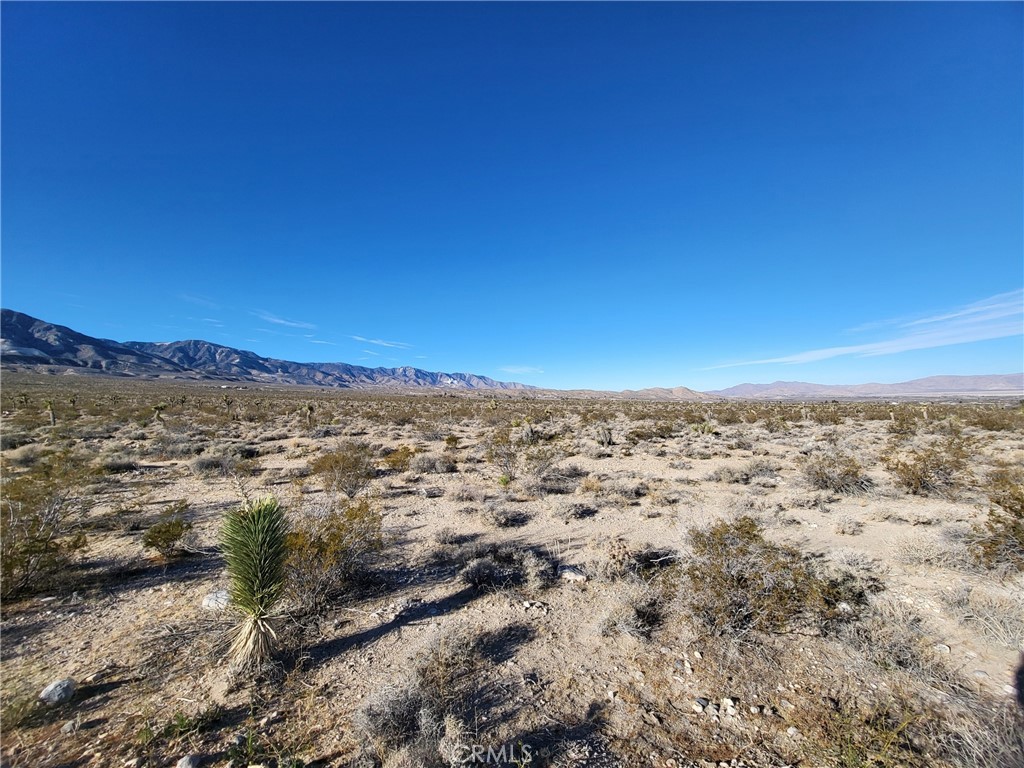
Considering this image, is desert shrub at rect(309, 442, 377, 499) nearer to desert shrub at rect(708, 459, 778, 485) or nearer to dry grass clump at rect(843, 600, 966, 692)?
dry grass clump at rect(843, 600, 966, 692)

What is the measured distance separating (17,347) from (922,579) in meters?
227

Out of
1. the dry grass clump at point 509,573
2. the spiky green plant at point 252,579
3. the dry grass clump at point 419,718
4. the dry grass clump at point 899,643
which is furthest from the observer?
the dry grass clump at point 509,573

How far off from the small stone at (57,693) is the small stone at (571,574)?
574 cm

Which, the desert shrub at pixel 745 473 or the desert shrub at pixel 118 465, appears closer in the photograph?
the desert shrub at pixel 745 473

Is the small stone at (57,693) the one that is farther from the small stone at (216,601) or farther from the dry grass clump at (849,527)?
the dry grass clump at (849,527)

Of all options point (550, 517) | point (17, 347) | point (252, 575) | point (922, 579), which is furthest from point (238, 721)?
point (17, 347)

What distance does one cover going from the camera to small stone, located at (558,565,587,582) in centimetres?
647

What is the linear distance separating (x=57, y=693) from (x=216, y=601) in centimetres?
172

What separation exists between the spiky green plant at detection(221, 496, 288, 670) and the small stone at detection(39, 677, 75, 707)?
129 centimetres

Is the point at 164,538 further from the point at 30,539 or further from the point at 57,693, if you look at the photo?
the point at 57,693

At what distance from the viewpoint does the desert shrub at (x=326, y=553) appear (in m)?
5.18

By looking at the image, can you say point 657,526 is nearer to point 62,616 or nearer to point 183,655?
point 183,655

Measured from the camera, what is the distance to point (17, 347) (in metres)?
142

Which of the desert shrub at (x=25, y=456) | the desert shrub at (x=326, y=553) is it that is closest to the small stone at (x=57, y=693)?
the desert shrub at (x=326, y=553)
